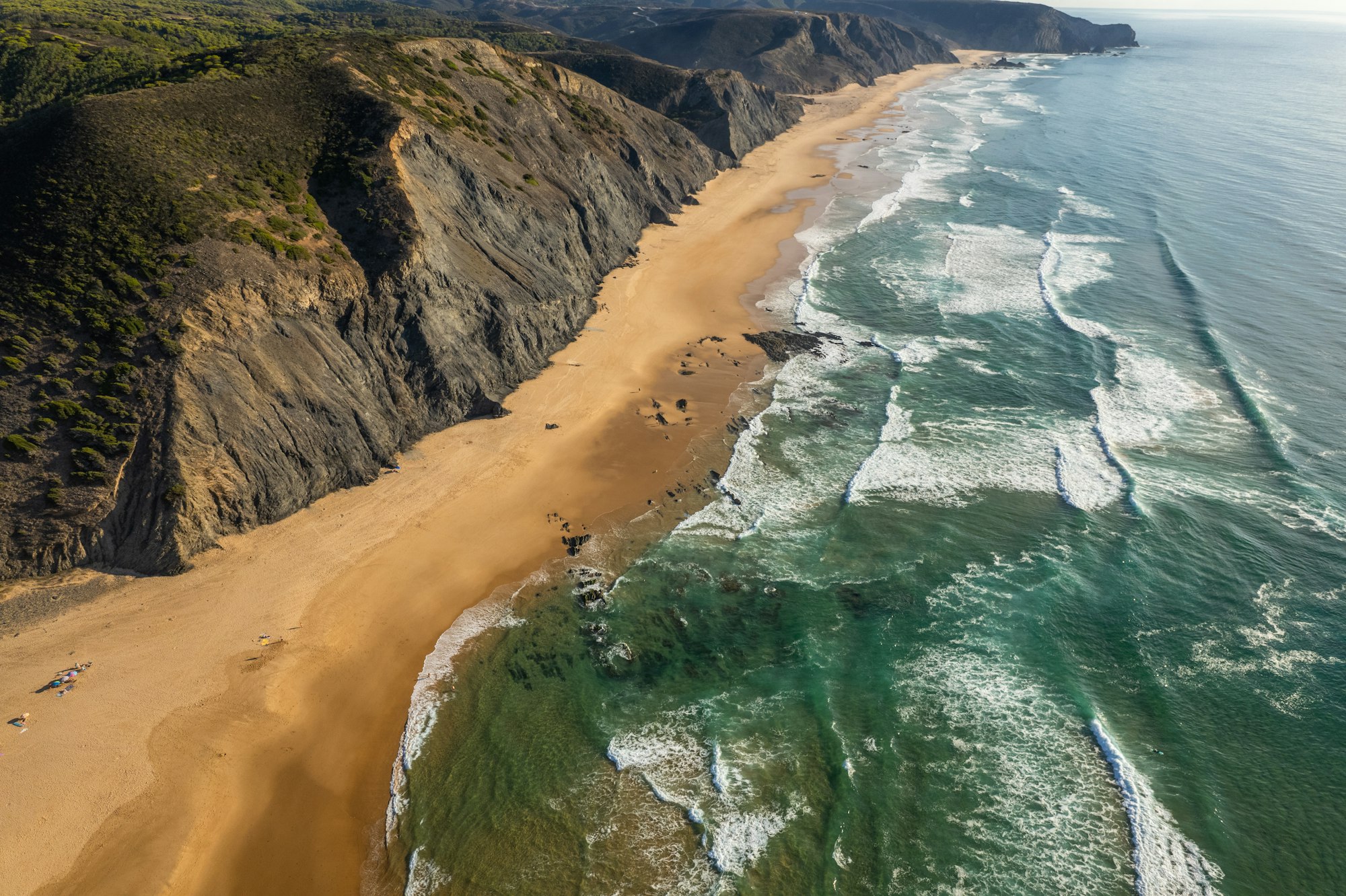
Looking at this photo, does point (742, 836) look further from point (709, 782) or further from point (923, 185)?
point (923, 185)

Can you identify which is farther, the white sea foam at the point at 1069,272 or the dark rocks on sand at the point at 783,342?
the white sea foam at the point at 1069,272

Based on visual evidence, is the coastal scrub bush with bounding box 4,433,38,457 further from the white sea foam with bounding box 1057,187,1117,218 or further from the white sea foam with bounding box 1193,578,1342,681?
the white sea foam with bounding box 1057,187,1117,218

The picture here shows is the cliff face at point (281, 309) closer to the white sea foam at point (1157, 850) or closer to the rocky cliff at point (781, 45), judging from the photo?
the white sea foam at point (1157, 850)

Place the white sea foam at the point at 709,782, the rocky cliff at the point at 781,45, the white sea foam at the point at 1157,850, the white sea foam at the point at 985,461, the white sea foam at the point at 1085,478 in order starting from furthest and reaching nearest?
1. the rocky cliff at the point at 781,45
2. the white sea foam at the point at 985,461
3. the white sea foam at the point at 1085,478
4. the white sea foam at the point at 709,782
5. the white sea foam at the point at 1157,850

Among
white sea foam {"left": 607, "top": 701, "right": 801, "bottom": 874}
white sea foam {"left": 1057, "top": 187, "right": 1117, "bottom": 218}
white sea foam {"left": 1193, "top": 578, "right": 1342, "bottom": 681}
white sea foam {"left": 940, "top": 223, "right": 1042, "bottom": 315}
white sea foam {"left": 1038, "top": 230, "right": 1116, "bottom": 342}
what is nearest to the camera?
white sea foam {"left": 607, "top": 701, "right": 801, "bottom": 874}

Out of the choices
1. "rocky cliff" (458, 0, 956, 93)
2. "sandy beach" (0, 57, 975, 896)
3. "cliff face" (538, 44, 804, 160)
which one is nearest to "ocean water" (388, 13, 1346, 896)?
"sandy beach" (0, 57, 975, 896)

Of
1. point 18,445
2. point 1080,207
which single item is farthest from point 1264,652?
point 1080,207

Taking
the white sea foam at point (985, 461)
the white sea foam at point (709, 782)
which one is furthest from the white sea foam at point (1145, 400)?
the white sea foam at point (709, 782)
